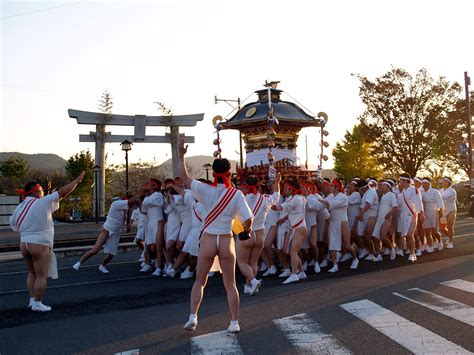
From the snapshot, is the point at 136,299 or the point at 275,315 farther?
the point at 136,299

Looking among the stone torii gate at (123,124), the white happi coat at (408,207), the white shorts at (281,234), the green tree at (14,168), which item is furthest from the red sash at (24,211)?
the green tree at (14,168)

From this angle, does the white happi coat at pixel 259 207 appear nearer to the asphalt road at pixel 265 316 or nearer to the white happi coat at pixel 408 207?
the asphalt road at pixel 265 316

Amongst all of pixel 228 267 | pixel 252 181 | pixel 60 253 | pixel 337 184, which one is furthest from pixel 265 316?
pixel 60 253

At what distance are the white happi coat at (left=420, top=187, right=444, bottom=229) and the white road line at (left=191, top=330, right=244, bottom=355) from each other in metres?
10.0

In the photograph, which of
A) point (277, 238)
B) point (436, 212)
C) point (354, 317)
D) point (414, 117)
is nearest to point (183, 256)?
point (277, 238)

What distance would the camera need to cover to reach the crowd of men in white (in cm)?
1084

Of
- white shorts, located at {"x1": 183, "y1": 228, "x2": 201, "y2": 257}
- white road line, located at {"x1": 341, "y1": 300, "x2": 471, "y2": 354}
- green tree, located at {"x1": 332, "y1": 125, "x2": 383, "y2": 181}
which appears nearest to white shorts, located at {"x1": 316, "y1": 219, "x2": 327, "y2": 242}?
white shorts, located at {"x1": 183, "y1": 228, "x2": 201, "y2": 257}

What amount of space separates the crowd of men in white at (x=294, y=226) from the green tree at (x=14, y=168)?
169 ft

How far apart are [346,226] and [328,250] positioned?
926 millimetres

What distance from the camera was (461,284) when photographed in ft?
31.2

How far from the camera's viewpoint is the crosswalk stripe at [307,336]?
586 centimetres

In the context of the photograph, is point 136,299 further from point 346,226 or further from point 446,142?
point 446,142

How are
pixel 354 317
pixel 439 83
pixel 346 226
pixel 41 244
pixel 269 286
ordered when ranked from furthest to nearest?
pixel 439 83 < pixel 346 226 < pixel 269 286 < pixel 41 244 < pixel 354 317

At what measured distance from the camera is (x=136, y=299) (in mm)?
9297
